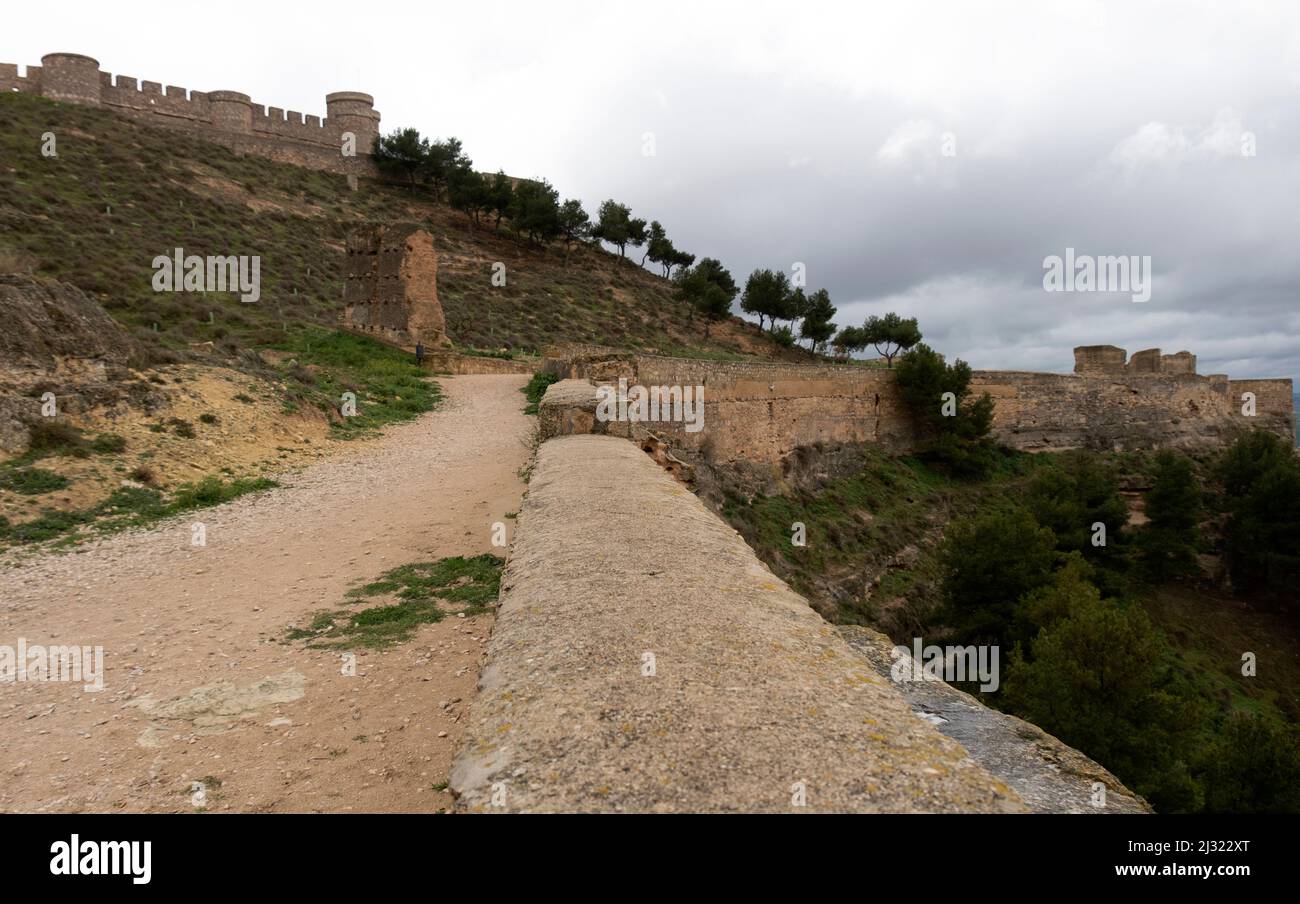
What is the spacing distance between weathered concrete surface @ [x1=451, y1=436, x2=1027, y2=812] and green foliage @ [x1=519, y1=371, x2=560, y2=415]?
13.5m

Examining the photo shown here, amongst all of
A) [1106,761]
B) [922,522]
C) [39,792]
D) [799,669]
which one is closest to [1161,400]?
[922,522]

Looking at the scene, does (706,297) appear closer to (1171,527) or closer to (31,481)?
(1171,527)

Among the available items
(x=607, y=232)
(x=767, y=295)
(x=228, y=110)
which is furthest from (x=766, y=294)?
(x=228, y=110)

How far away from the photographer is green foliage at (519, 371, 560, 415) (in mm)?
16914

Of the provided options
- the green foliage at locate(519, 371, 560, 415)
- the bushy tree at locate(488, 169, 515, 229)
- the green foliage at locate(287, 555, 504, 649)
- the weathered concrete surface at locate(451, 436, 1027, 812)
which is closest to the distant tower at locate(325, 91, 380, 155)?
the bushy tree at locate(488, 169, 515, 229)

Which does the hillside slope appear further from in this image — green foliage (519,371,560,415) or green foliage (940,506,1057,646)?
green foliage (940,506,1057,646)

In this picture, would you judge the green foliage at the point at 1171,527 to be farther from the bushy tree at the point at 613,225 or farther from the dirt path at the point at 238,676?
the bushy tree at the point at 613,225

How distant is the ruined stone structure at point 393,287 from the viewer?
23562mm

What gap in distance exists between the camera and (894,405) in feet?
76.1

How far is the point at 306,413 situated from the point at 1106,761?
576 inches

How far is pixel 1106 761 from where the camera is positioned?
28.5 ft

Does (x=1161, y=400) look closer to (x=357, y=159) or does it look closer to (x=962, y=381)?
(x=962, y=381)

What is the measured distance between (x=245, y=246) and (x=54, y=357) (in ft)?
82.5
